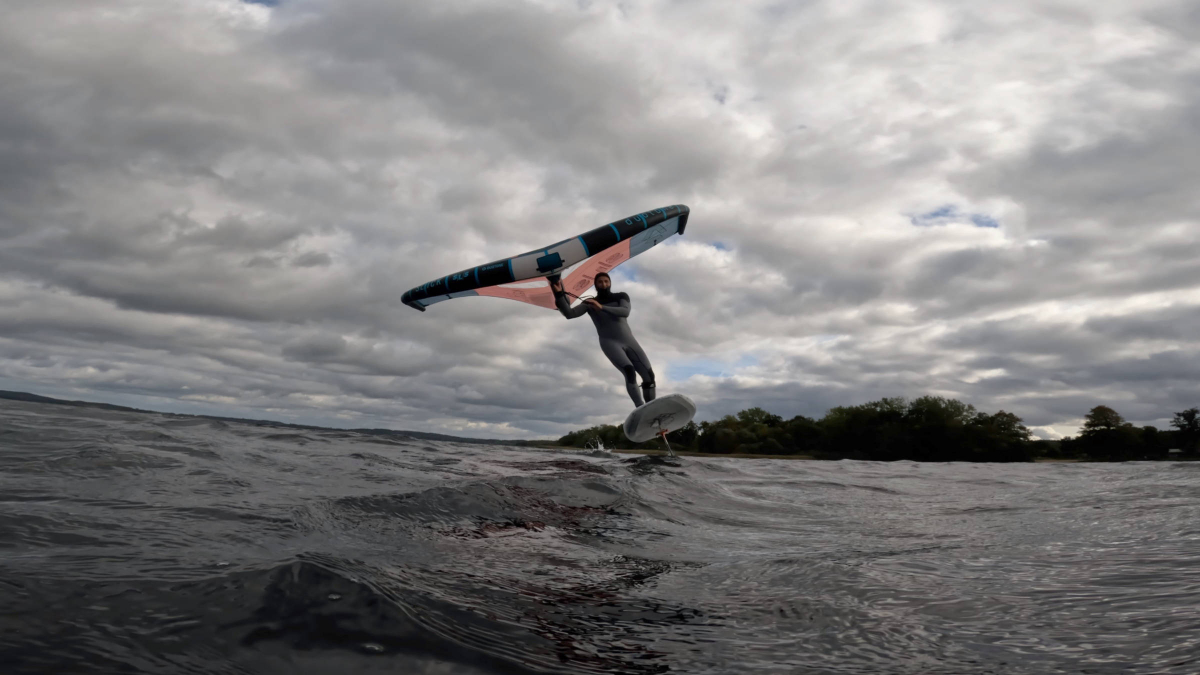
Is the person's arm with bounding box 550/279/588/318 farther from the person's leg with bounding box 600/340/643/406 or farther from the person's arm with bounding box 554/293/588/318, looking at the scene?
the person's leg with bounding box 600/340/643/406

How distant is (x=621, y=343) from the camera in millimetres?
14539

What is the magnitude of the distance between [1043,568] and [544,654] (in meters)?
3.16

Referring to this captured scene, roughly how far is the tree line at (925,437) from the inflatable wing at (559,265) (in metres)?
23.1

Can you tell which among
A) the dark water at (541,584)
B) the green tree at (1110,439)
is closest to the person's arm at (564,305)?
the dark water at (541,584)

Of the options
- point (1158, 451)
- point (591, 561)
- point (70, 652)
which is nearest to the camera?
point (70, 652)

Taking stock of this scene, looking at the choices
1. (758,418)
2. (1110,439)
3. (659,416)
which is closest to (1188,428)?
(1110,439)

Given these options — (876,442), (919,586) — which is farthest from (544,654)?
(876,442)

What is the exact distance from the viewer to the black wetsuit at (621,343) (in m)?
14.5

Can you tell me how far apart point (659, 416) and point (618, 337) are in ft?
6.95

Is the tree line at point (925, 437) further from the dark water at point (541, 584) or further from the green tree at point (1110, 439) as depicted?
the dark water at point (541, 584)

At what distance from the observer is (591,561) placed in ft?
13.5

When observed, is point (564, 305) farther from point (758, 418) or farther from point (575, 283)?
point (758, 418)

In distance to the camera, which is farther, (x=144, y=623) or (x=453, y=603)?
(x=453, y=603)

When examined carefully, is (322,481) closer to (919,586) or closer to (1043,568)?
(919,586)
